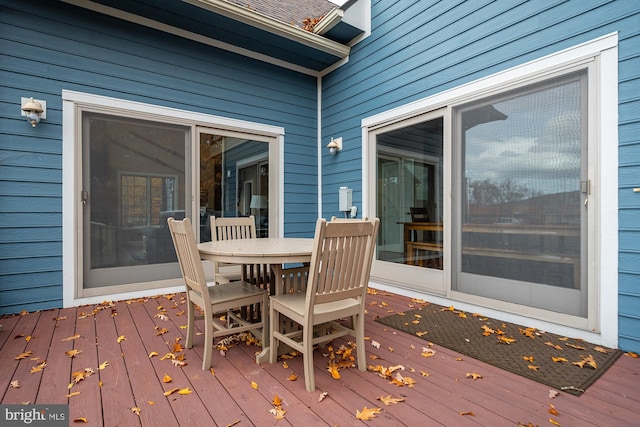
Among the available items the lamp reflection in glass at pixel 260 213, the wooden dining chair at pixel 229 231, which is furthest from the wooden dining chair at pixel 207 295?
the lamp reflection in glass at pixel 260 213

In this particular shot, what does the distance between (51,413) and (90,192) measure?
2591mm

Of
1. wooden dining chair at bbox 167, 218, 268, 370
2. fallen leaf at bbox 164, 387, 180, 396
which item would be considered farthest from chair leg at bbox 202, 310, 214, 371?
fallen leaf at bbox 164, 387, 180, 396

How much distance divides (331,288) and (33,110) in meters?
3.41

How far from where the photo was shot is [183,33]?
4.05m

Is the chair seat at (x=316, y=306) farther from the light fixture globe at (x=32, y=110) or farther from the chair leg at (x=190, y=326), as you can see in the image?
the light fixture globe at (x=32, y=110)

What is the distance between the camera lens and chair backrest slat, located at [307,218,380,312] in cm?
182

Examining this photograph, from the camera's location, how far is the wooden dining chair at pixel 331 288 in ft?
6.04

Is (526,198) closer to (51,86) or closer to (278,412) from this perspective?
(278,412)

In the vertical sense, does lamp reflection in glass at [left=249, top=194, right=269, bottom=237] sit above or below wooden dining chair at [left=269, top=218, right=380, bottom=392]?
above

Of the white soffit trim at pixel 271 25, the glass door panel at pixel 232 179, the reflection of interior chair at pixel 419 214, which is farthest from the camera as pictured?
the glass door panel at pixel 232 179

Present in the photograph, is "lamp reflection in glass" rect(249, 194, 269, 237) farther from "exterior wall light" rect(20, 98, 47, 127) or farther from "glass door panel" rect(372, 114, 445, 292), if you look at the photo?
"exterior wall light" rect(20, 98, 47, 127)

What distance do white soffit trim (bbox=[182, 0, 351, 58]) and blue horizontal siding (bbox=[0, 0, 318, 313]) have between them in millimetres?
684

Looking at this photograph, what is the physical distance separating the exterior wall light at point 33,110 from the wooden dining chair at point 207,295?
7.11 ft

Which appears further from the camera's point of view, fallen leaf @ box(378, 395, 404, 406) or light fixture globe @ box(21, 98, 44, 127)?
light fixture globe @ box(21, 98, 44, 127)
